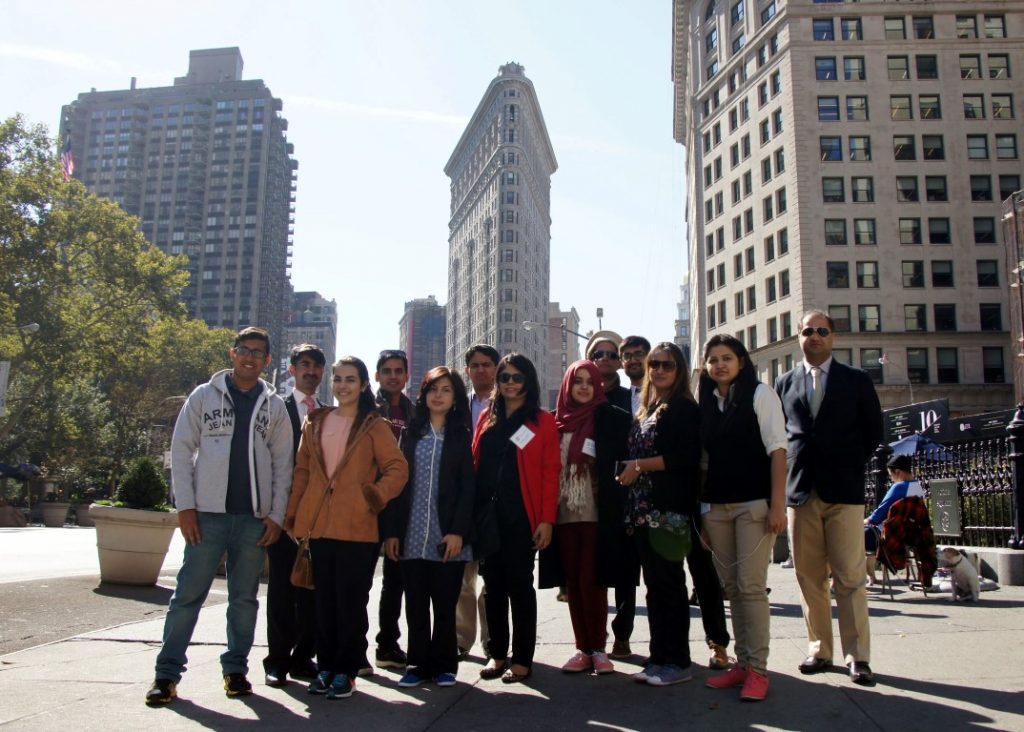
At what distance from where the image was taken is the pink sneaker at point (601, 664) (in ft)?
16.5

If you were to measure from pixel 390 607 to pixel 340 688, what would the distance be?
3.48ft

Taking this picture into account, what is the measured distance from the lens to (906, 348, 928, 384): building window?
51.8 metres

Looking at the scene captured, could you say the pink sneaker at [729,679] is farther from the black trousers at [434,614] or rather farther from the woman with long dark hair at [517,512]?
the black trousers at [434,614]

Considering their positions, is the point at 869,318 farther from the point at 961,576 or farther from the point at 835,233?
the point at 961,576

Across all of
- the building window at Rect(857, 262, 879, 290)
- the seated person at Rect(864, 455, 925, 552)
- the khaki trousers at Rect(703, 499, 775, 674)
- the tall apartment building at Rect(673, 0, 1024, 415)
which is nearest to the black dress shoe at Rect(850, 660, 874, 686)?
the khaki trousers at Rect(703, 499, 775, 674)

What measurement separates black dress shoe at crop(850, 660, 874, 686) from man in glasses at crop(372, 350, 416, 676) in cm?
264

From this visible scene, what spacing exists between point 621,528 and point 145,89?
552ft

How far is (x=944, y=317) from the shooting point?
172ft

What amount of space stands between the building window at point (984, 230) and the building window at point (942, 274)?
234cm

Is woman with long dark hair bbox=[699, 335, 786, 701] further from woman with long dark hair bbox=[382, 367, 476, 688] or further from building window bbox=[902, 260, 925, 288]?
building window bbox=[902, 260, 925, 288]

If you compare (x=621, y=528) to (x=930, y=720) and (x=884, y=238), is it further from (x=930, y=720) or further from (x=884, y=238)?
(x=884, y=238)

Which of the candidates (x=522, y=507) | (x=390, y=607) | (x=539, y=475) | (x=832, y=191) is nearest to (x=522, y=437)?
(x=539, y=475)

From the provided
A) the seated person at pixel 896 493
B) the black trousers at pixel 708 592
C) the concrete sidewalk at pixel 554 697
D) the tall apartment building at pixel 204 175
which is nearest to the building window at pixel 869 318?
the seated person at pixel 896 493

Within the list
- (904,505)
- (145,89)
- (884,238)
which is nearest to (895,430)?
(884,238)
